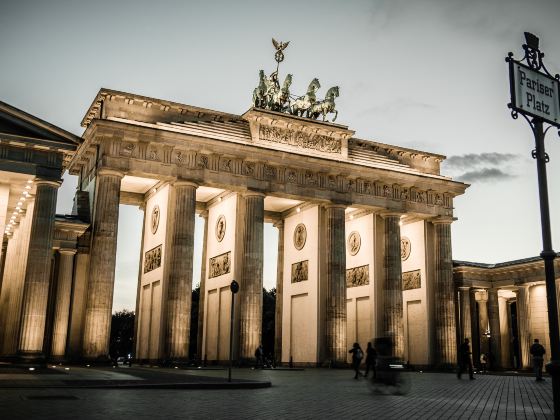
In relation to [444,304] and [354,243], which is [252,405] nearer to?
[444,304]

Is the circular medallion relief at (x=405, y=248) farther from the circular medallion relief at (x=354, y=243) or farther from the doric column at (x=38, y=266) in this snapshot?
the doric column at (x=38, y=266)

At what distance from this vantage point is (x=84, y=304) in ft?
124

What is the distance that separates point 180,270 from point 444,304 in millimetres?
22116

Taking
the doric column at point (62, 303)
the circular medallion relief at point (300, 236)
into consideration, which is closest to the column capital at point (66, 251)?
the doric column at point (62, 303)

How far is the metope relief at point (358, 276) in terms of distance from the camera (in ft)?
166

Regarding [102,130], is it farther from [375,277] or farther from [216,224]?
[375,277]

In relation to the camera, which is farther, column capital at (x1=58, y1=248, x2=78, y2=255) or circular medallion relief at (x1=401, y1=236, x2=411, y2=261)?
circular medallion relief at (x1=401, y1=236, x2=411, y2=261)

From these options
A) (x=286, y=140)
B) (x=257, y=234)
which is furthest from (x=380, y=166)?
(x=257, y=234)

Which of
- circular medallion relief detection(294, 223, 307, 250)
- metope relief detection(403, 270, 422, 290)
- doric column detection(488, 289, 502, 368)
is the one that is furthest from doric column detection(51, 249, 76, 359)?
doric column detection(488, 289, 502, 368)

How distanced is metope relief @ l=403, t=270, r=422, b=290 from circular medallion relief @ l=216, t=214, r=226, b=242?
16.8 metres

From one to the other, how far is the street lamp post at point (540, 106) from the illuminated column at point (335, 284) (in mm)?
36008

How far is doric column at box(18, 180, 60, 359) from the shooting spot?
95.3 ft

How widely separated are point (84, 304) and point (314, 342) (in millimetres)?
16826

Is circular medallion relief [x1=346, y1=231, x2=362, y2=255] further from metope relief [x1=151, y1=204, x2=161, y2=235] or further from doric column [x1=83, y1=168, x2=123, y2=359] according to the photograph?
doric column [x1=83, y1=168, x2=123, y2=359]
